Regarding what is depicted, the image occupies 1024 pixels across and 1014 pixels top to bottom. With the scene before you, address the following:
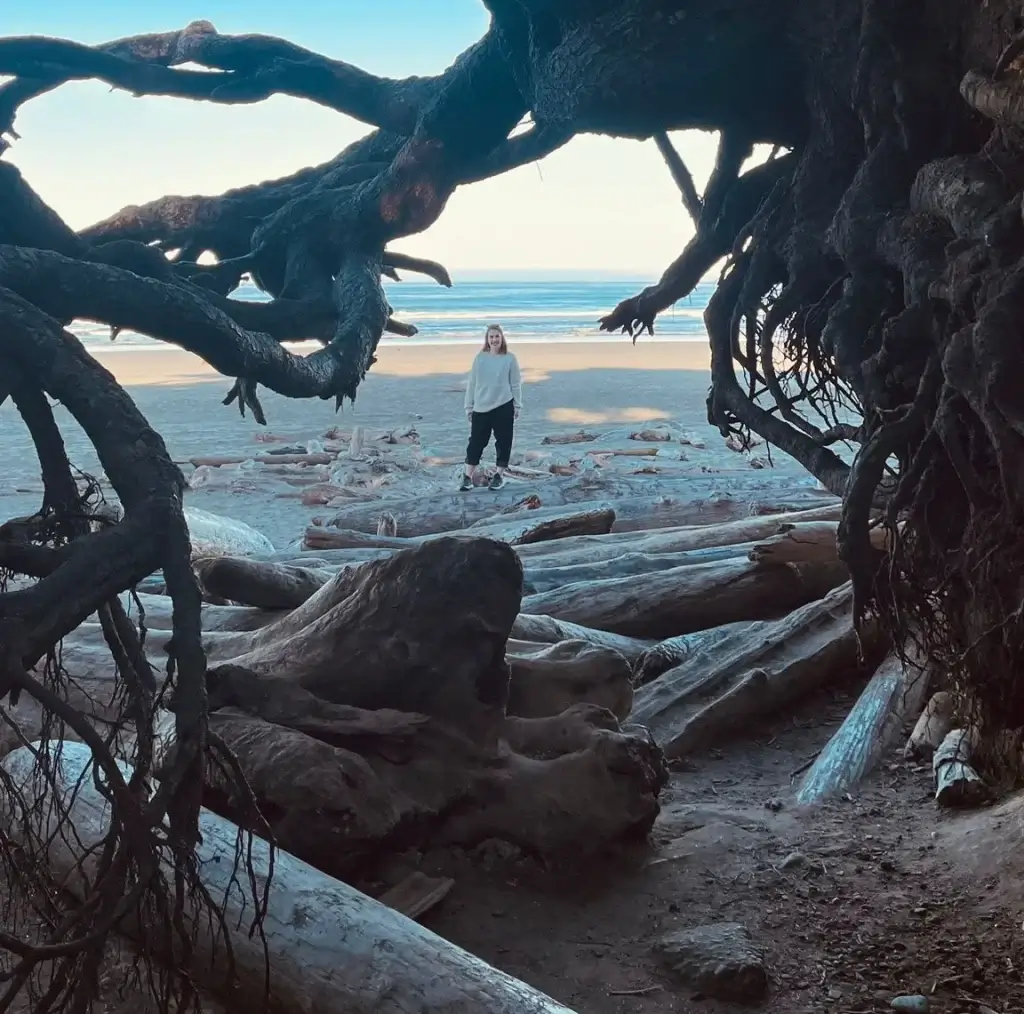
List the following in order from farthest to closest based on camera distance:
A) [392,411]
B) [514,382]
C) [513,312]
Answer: [513,312] < [392,411] < [514,382]

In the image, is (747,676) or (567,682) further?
(747,676)

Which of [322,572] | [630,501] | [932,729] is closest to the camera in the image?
[932,729]

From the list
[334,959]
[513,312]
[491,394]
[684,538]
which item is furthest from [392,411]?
[513,312]

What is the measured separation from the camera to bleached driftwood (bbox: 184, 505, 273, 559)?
21.6 ft

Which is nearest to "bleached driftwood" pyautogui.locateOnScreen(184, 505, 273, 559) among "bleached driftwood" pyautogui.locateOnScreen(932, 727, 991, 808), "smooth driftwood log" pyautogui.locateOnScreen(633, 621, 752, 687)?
"smooth driftwood log" pyautogui.locateOnScreen(633, 621, 752, 687)

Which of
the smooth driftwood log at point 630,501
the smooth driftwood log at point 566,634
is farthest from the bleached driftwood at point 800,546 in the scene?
the smooth driftwood log at point 630,501

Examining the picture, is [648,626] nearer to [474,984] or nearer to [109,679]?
[109,679]

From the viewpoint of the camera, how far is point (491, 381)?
933 cm

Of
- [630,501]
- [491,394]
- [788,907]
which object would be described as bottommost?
[788,907]

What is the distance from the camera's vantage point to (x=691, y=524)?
23.5 feet

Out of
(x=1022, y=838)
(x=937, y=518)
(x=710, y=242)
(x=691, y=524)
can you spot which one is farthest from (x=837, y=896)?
(x=691, y=524)

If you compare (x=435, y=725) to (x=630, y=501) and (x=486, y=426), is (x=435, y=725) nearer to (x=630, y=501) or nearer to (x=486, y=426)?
(x=630, y=501)

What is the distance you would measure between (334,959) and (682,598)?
3.12 metres

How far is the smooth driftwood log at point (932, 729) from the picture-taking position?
356 centimetres
